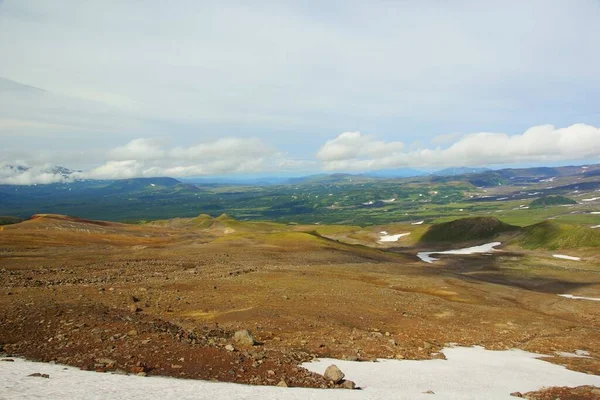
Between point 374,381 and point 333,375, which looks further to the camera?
point 374,381

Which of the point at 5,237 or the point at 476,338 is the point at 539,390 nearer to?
the point at 476,338

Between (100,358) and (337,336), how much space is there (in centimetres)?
1373

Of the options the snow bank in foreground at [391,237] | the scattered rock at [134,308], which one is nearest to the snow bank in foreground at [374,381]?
the scattered rock at [134,308]

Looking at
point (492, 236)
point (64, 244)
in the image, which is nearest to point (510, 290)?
point (64, 244)

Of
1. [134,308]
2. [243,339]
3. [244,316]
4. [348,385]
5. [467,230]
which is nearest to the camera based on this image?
[348,385]

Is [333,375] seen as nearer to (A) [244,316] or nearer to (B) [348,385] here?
(B) [348,385]

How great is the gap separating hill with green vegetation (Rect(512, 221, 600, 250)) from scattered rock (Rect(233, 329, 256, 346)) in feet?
406

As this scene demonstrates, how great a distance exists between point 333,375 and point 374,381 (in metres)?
2.38

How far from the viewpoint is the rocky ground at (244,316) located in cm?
1802

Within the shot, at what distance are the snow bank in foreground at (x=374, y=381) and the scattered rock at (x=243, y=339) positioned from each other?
327cm

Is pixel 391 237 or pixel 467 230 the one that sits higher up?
pixel 467 230

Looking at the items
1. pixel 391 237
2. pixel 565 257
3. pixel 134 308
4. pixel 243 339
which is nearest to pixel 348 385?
pixel 243 339

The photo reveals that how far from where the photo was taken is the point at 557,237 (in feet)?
417

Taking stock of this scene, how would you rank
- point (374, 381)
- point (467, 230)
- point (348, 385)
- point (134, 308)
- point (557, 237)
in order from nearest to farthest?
point (348, 385)
point (374, 381)
point (134, 308)
point (557, 237)
point (467, 230)
